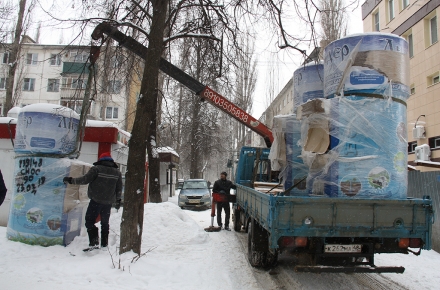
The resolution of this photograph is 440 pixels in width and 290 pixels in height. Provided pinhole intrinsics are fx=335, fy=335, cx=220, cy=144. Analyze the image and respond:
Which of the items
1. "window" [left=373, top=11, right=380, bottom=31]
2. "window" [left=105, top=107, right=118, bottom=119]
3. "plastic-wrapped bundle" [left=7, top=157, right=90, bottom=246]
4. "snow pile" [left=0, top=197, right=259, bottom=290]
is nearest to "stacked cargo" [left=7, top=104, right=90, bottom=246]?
"plastic-wrapped bundle" [left=7, top=157, right=90, bottom=246]

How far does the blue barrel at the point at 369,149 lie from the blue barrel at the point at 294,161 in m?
1.13

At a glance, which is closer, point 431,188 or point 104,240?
point 104,240

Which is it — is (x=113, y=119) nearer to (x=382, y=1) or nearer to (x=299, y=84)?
(x=382, y=1)

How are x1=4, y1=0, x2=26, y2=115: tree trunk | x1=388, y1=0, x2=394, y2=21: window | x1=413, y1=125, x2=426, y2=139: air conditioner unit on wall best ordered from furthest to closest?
1. x1=388, y1=0, x2=394, y2=21: window
2. x1=413, y1=125, x2=426, y2=139: air conditioner unit on wall
3. x1=4, y1=0, x2=26, y2=115: tree trunk

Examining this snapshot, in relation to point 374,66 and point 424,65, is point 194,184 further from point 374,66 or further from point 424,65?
point 374,66

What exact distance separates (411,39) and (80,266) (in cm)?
1784

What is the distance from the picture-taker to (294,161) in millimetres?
5676

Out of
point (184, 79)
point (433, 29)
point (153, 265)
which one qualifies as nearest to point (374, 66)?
point (153, 265)

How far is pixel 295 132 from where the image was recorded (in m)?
5.74

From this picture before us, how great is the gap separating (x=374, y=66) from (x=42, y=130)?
5.54 meters

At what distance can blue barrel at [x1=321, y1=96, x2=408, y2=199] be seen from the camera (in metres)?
4.33

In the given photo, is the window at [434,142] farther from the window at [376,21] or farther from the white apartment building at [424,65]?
the window at [376,21]

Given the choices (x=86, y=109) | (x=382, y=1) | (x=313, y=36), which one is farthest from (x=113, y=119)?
(x=313, y=36)

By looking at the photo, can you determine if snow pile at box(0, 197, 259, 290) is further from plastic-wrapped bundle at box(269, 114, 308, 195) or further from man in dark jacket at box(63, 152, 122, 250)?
plastic-wrapped bundle at box(269, 114, 308, 195)
